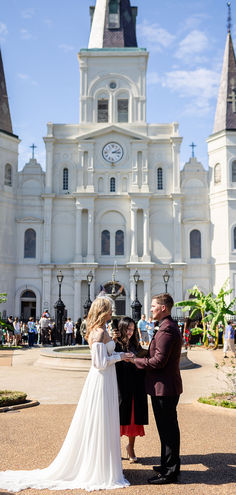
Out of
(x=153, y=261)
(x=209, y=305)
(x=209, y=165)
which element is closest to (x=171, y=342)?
(x=209, y=305)

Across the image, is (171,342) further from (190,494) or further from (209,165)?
(209,165)

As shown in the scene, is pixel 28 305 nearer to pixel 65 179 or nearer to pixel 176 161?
pixel 65 179

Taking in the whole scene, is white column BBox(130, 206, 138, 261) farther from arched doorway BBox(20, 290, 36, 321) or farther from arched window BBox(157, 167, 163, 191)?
arched doorway BBox(20, 290, 36, 321)

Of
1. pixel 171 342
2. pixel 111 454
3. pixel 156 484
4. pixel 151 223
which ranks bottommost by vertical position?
→ pixel 156 484

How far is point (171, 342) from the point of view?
5699mm

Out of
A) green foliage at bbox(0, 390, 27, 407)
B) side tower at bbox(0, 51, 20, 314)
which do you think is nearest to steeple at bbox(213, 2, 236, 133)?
side tower at bbox(0, 51, 20, 314)

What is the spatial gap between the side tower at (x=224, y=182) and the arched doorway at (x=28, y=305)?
1499 cm

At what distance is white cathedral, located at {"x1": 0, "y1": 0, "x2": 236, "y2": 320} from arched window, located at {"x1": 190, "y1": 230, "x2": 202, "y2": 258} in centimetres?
9

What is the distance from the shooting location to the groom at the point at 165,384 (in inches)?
221

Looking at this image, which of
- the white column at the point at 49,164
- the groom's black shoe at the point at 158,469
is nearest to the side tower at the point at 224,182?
the white column at the point at 49,164

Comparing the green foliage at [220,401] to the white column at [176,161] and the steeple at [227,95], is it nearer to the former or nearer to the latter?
the white column at [176,161]

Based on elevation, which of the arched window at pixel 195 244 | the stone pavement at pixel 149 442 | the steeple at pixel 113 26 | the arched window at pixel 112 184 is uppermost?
the steeple at pixel 113 26

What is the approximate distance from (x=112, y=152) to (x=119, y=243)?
791 cm

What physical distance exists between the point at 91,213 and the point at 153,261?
6.52 metres
